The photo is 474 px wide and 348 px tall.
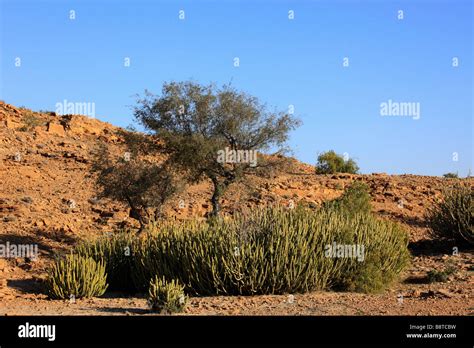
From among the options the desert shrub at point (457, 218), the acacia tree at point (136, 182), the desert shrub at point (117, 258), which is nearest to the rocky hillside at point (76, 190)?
the acacia tree at point (136, 182)

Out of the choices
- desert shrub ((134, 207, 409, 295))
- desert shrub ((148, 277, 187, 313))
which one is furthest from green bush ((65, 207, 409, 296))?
desert shrub ((148, 277, 187, 313))

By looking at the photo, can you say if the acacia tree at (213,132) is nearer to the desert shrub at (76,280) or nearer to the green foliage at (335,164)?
the desert shrub at (76,280)

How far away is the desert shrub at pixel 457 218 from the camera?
19.5 m

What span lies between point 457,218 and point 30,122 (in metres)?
28.1

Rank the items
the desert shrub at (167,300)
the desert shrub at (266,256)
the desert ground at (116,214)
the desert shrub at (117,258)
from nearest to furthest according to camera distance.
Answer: the desert shrub at (167,300), the desert ground at (116,214), the desert shrub at (266,256), the desert shrub at (117,258)

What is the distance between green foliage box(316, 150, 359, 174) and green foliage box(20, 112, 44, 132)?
17.2m

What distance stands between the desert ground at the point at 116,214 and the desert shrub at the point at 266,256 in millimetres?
471

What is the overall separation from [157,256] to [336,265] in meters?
4.02

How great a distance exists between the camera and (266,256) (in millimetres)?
14023
